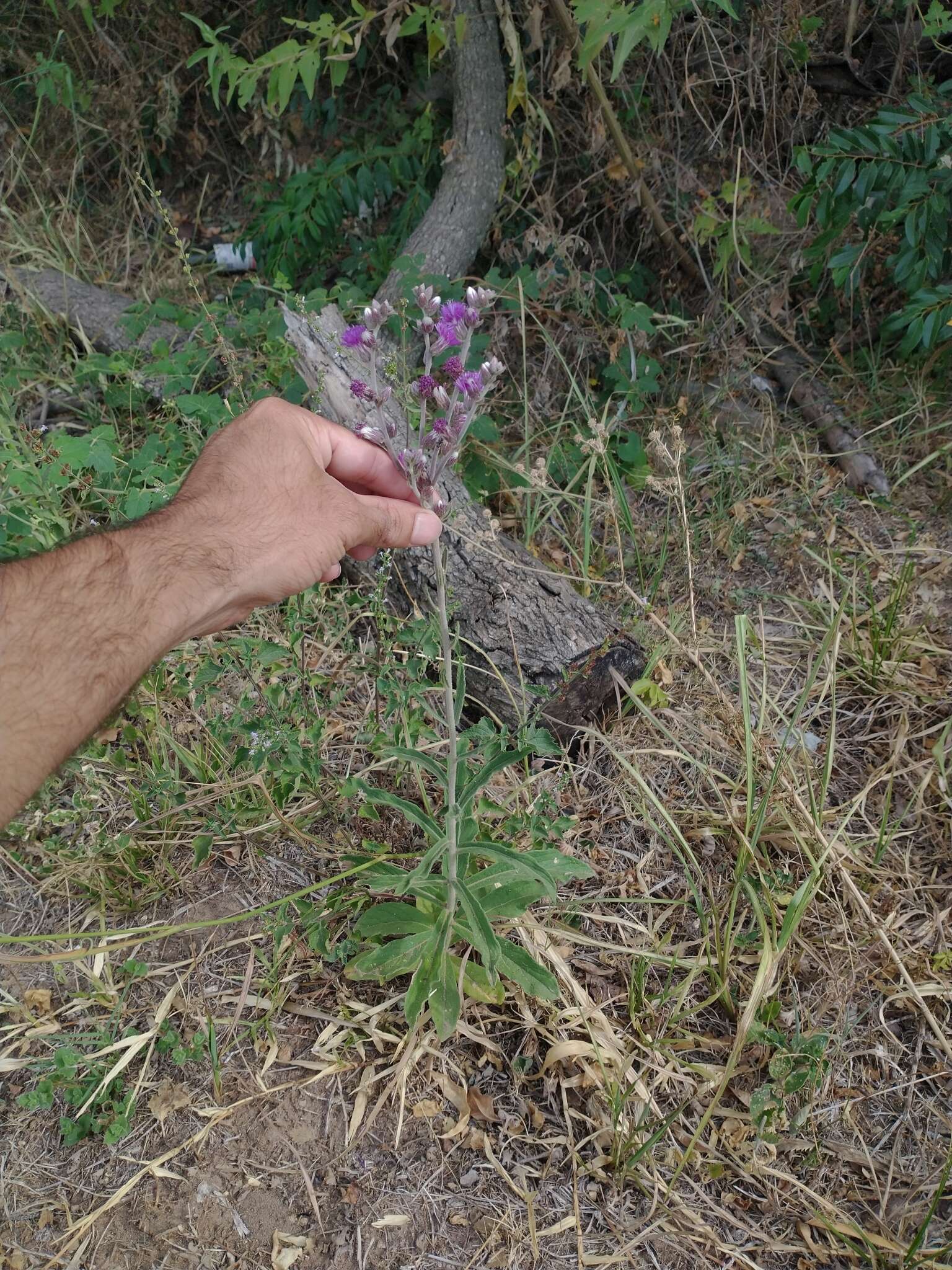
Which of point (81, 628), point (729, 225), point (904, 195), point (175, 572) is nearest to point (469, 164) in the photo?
point (729, 225)

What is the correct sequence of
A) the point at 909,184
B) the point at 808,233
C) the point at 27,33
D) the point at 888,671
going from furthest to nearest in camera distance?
1. the point at 27,33
2. the point at 808,233
3. the point at 909,184
4. the point at 888,671

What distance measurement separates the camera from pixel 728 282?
4.05 m

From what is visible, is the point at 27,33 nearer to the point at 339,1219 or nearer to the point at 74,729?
the point at 74,729

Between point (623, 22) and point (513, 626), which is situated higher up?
point (623, 22)

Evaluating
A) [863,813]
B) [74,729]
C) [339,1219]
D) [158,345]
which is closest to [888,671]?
[863,813]

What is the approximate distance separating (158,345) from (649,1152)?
126 inches

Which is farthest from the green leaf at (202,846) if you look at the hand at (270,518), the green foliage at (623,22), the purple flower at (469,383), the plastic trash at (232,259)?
the plastic trash at (232,259)

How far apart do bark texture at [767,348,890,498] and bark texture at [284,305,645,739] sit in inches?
54.7

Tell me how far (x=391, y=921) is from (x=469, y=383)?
1204 millimetres

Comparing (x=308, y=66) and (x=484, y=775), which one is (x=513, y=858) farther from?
(x=308, y=66)

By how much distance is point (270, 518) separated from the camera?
1.67 metres

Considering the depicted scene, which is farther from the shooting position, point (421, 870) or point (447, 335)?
point (421, 870)

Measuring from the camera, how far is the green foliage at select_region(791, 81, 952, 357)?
308 cm

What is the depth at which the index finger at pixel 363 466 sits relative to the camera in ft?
6.23
